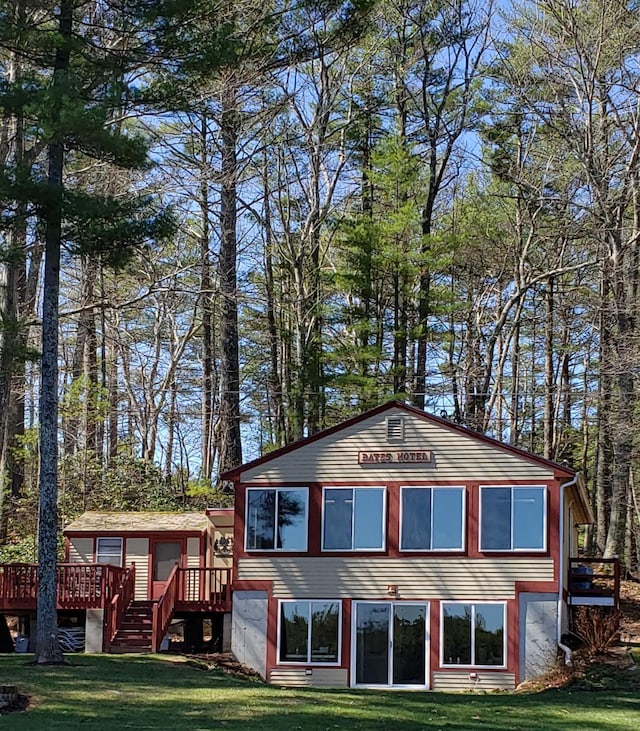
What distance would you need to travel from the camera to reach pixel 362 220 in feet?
96.2

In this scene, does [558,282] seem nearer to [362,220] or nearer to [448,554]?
[362,220]

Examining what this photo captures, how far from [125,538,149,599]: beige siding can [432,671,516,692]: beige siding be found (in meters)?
7.49

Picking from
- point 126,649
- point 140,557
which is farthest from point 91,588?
point 140,557

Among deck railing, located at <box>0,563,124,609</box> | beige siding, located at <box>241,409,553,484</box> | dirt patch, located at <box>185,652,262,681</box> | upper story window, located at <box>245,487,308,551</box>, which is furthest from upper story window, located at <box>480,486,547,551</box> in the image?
deck railing, located at <box>0,563,124,609</box>

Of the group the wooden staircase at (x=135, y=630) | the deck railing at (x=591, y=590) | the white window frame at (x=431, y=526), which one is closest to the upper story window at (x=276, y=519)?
the white window frame at (x=431, y=526)

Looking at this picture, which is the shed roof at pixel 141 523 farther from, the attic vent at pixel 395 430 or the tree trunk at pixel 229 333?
the attic vent at pixel 395 430

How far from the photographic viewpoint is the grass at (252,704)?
12852 mm

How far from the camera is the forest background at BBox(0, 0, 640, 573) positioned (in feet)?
Answer: 86.4

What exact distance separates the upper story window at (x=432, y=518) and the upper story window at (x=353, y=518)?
0.49m

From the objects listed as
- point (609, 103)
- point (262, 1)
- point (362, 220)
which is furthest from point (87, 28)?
point (609, 103)

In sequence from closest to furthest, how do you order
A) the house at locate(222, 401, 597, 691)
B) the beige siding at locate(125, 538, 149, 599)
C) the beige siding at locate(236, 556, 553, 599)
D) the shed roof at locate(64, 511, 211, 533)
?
the house at locate(222, 401, 597, 691) → the beige siding at locate(236, 556, 553, 599) → the shed roof at locate(64, 511, 211, 533) → the beige siding at locate(125, 538, 149, 599)

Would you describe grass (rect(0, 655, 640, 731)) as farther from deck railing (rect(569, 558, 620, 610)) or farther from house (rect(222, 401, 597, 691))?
deck railing (rect(569, 558, 620, 610))

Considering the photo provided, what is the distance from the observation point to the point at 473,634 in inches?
800

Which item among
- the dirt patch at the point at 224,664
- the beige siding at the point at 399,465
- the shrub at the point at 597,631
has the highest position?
the beige siding at the point at 399,465
